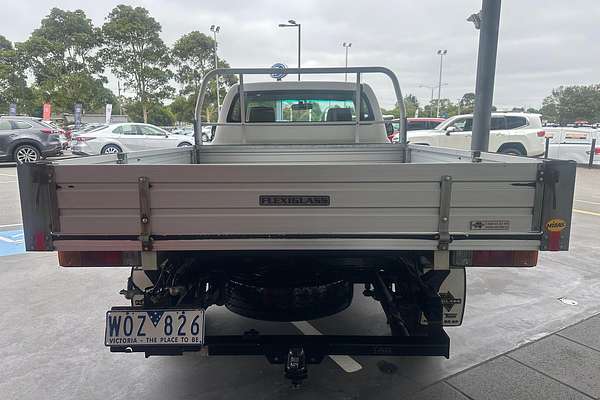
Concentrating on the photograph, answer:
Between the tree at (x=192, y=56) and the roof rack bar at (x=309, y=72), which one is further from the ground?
the tree at (x=192, y=56)

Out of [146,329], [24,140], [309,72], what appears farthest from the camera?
[24,140]

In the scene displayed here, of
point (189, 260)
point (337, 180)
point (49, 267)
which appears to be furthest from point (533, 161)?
point (49, 267)

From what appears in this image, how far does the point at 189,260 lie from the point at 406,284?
51.1 inches

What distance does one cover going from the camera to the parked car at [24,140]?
13.8 meters

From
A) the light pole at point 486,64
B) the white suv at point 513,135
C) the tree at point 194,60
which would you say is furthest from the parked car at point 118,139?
the tree at point 194,60

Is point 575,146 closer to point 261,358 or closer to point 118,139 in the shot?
point 118,139

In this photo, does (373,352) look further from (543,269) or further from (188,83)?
(188,83)

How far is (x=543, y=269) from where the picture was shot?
204 inches

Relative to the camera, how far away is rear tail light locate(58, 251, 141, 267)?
216 centimetres

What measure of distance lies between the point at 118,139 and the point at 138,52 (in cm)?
2307

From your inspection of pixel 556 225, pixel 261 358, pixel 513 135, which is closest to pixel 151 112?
pixel 513 135

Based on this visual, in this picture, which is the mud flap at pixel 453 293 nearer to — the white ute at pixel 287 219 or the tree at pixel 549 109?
the white ute at pixel 287 219

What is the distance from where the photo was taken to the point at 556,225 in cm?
195

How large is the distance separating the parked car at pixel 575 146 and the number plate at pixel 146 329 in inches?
733
